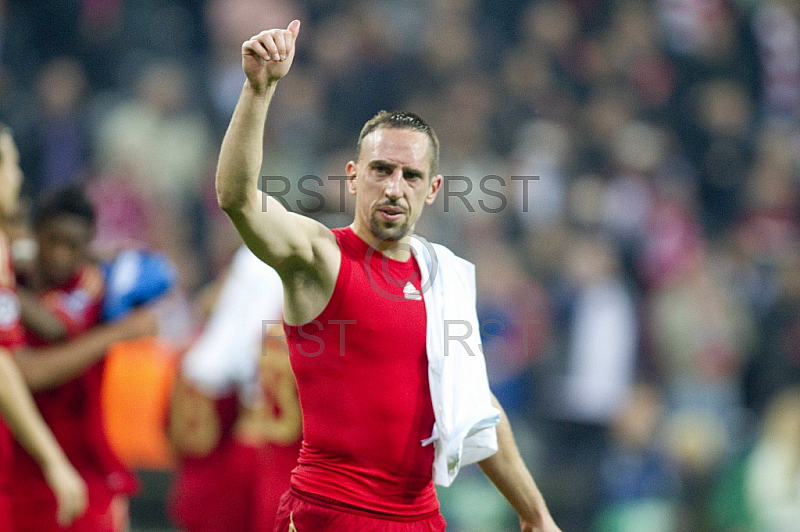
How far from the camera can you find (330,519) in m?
3.38

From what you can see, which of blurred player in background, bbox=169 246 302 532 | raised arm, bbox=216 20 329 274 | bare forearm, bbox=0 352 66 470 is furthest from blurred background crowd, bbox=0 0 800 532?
raised arm, bbox=216 20 329 274

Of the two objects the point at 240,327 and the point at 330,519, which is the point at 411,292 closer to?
the point at 330,519

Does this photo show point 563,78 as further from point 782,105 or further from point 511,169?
point 782,105

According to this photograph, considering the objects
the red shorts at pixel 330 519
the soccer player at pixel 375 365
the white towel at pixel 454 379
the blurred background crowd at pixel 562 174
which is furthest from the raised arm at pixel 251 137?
the blurred background crowd at pixel 562 174

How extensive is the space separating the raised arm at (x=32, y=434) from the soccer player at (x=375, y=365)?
1.09 meters

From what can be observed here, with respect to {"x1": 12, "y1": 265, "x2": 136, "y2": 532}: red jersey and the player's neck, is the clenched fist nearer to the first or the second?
the player's neck

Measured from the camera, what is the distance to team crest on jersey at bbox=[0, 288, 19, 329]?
4.04 meters

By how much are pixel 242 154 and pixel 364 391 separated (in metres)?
0.88

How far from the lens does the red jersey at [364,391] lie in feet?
11.2

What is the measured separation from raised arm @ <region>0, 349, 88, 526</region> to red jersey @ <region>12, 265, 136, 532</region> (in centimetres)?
62

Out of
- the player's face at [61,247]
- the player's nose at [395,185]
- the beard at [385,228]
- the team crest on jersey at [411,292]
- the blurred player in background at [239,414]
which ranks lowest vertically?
the blurred player in background at [239,414]

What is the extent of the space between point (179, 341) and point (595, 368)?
336 cm

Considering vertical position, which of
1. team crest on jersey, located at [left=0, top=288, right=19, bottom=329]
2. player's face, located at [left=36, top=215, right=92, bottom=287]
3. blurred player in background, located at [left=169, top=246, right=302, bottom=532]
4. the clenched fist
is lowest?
blurred player in background, located at [left=169, top=246, right=302, bottom=532]

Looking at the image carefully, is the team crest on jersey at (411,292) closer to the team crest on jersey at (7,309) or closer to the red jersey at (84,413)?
the team crest on jersey at (7,309)
